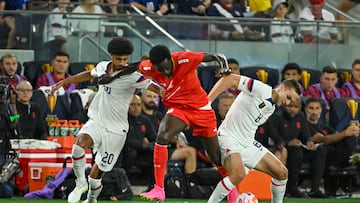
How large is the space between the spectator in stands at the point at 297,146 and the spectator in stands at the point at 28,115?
3562 millimetres

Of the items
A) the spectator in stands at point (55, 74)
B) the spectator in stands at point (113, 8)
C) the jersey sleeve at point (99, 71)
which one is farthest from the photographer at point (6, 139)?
the spectator in stands at point (113, 8)

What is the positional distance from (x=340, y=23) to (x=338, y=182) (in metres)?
3.03

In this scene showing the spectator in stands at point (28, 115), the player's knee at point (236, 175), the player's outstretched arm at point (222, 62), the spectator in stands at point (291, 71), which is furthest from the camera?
Answer: the spectator in stands at point (291, 71)

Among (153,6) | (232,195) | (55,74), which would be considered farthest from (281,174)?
(153,6)

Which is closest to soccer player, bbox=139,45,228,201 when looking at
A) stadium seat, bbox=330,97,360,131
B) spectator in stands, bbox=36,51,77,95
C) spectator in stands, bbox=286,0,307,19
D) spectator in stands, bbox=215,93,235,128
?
spectator in stands, bbox=215,93,235,128

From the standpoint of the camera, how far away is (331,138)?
1908cm

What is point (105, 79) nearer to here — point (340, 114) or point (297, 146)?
point (297, 146)

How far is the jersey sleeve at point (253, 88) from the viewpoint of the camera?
14.1 m

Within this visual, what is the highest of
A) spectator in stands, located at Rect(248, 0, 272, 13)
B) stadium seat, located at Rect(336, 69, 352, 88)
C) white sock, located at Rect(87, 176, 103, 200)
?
spectator in stands, located at Rect(248, 0, 272, 13)

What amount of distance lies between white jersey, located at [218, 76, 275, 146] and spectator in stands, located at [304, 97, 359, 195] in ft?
15.6

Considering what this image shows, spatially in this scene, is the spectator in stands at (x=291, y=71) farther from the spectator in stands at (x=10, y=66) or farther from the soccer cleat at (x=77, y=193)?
the soccer cleat at (x=77, y=193)

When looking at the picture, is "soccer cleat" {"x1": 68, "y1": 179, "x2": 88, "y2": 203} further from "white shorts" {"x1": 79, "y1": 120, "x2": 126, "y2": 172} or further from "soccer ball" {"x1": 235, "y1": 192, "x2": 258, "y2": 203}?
"soccer ball" {"x1": 235, "y1": 192, "x2": 258, "y2": 203}

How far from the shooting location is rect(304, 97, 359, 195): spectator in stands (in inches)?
750

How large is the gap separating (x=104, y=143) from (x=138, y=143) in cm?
325
